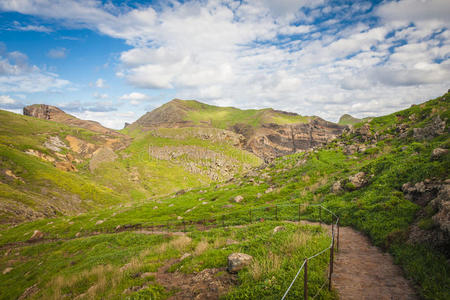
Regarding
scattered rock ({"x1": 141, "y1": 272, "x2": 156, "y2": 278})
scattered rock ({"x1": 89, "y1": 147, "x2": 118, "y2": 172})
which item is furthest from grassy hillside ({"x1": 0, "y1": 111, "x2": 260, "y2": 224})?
scattered rock ({"x1": 141, "y1": 272, "x2": 156, "y2": 278})

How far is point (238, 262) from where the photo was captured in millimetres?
9250

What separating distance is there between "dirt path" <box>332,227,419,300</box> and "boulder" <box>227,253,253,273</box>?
12.1ft

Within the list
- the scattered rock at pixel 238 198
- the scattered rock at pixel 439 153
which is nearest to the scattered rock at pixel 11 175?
the scattered rock at pixel 238 198

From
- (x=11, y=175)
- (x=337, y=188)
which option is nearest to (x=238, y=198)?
(x=337, y=188)

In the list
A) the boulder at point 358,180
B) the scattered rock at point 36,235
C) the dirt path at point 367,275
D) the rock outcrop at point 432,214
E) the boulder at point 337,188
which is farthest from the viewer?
the scattered rock at point 36,235

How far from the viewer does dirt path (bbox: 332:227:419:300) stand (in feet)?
22.2

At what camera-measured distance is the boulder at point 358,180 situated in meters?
18.6

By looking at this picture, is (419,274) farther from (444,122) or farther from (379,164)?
(444,122)

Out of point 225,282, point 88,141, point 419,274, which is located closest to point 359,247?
point 419,274

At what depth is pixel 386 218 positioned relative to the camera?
1179 cm

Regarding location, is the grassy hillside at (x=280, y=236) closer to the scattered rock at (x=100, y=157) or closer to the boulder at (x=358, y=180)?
the boulder at (x=358, y=180)

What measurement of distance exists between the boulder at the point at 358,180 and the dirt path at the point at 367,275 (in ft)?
30.9

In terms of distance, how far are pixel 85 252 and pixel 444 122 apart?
151 ft

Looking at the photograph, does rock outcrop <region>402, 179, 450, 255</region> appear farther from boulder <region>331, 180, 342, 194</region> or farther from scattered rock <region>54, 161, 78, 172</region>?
scattered rock <region>54, 161, 78, 172</region>
